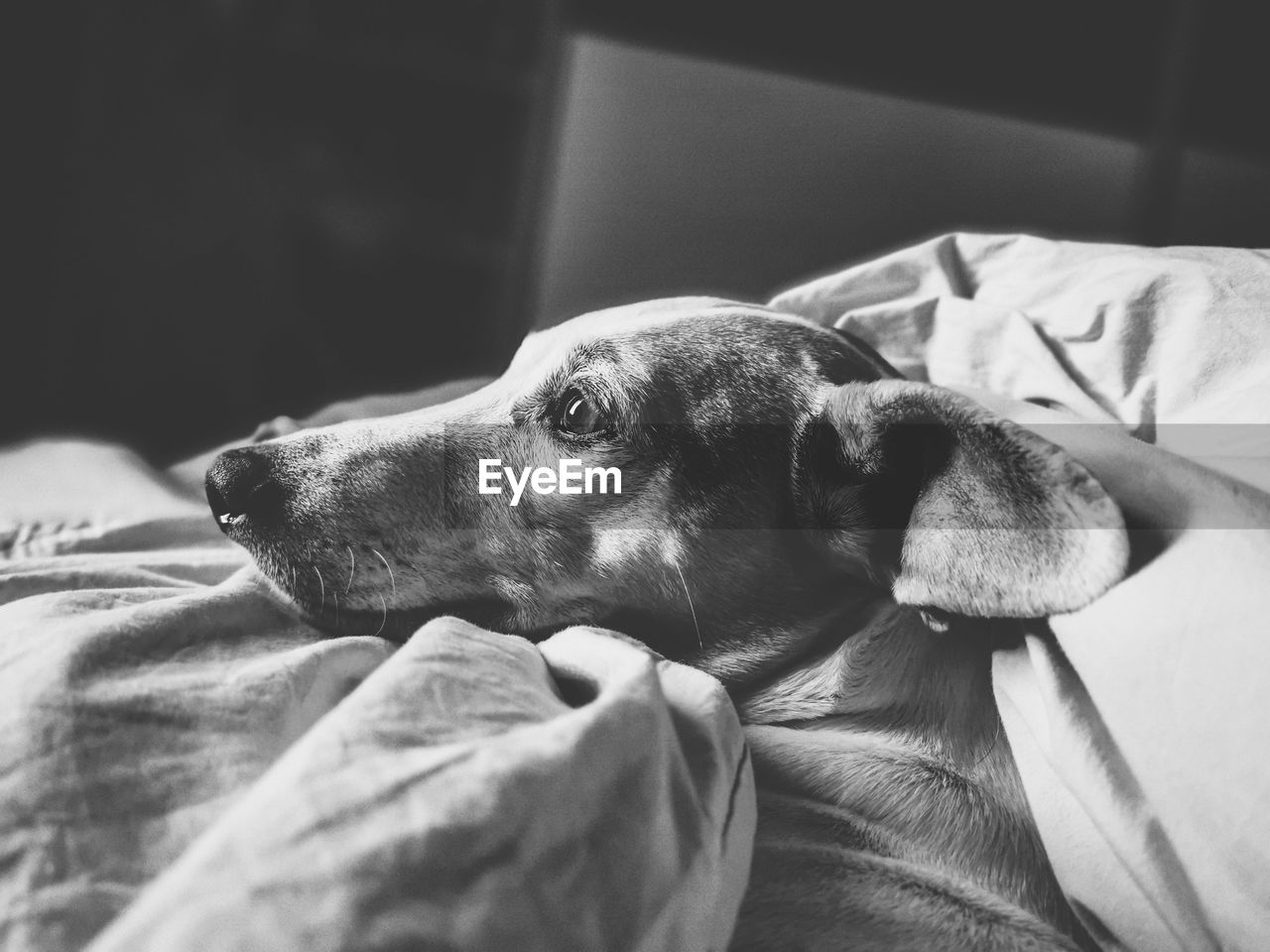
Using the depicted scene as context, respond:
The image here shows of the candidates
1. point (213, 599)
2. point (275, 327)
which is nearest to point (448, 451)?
point (213, 599)

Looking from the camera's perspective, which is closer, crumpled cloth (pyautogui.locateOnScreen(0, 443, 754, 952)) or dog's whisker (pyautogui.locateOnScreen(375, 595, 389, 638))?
crumpled cloth (pyautogui.locateOnScreen(0, 443, 754, 952))

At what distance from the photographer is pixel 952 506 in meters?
0.80

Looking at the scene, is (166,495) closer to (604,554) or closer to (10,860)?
(604,554)

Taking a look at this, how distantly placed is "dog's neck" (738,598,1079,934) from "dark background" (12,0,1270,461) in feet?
3.74

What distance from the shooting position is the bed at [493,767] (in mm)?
407

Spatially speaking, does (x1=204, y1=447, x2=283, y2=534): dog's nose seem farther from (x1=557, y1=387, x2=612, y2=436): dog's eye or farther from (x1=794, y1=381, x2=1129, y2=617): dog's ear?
(x1=794, y1=381, x2=1129, y2=617): dog's ear

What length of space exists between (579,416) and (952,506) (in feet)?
1.32

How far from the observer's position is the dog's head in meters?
0.89

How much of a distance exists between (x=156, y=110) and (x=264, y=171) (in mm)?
267

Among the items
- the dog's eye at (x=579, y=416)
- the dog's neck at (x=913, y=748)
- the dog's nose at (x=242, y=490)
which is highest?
the dog's eye at (x=579, y=416)

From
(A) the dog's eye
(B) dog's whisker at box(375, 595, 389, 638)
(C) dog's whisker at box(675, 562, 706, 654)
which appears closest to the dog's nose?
(B) dog's whisker at box(375, 595, 389, 638)

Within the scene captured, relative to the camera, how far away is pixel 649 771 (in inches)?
19.8

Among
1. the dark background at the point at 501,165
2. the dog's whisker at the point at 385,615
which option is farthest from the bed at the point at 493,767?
the dark background at the point at 501,165

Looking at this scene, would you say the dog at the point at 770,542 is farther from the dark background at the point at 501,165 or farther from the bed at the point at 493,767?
the dark background at the point at 501,165
